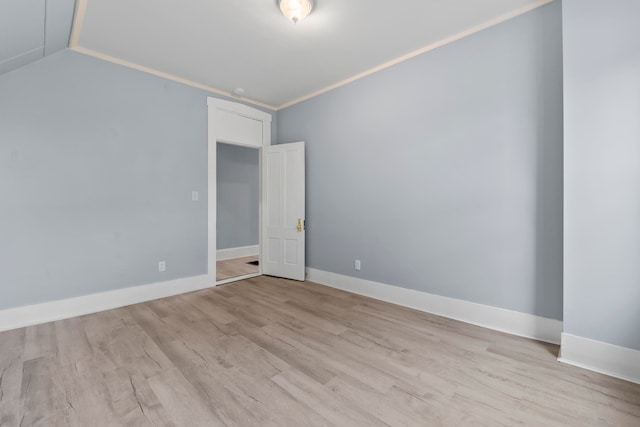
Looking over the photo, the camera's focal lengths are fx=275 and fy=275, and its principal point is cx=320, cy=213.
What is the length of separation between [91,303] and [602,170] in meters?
4.74

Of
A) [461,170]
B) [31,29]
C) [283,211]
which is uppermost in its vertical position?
[31,29]

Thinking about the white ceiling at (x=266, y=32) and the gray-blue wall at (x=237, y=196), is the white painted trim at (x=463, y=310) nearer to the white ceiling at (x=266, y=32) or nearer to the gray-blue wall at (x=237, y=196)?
the white ceiling at (x=266, y=32)

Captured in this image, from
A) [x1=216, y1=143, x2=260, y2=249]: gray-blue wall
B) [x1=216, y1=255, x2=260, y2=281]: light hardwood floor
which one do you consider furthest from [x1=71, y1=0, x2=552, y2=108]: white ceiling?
[x1=216, y1=255, x2=260, y2=281]: light hardwood floor

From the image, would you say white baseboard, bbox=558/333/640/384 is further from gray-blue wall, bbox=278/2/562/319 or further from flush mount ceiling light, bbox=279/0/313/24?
flush mount ceiling light, bbox=279/0/313/24

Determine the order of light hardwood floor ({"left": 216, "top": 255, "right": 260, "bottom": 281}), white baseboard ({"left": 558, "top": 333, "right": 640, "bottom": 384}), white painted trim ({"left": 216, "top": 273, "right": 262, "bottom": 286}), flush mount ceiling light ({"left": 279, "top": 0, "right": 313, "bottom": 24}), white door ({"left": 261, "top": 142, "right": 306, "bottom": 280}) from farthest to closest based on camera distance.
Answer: light hardwood floor ({"left": 216, "top": 255, "right": 260, "bottom": 281}) → white door ({"left": 261, "top": 142, "right": 306, "bottom": 280}) → white painted trim ({"left": 216, "top": 273, "right": 262, "bottom": 286}) → flush mount ceiling light ({"left": 279, "top": 0, "right": 313, "bottom": 24}) → white baseboard ({"left": 558, "top": 333, "right": 640, "bottom": 384})

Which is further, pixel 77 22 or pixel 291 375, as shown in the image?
pixel 77 22

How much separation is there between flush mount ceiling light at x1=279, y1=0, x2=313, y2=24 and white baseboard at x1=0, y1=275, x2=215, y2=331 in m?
3.29

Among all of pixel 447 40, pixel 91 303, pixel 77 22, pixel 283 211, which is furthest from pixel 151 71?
pixel 447 40

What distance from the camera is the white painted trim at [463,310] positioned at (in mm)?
2348

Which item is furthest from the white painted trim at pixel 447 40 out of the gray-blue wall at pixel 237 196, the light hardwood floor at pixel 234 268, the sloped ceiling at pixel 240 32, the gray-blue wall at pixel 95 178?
the light hardwood floor at pixel 234 268

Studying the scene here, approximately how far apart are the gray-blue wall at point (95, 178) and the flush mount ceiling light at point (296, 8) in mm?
2072

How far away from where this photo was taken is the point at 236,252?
6.21m

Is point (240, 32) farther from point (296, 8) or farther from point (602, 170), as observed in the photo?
point (602, 170)

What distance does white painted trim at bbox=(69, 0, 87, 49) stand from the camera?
2.28 metres
